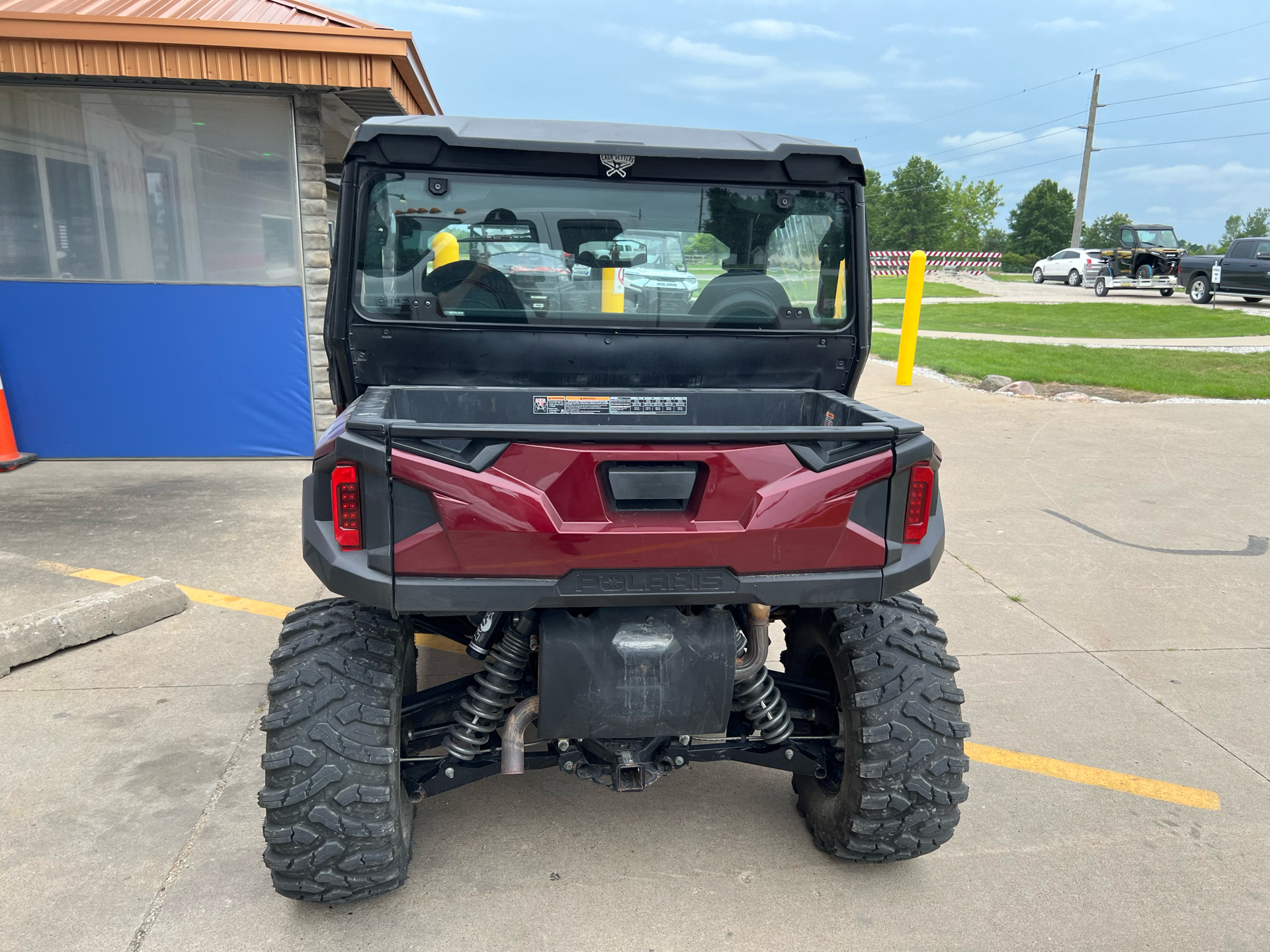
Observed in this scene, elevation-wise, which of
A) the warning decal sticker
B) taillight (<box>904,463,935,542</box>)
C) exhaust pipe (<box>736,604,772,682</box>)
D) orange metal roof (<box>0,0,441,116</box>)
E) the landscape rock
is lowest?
the landscape rock

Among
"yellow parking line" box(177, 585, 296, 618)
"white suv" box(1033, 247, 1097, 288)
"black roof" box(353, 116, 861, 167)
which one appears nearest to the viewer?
"black roof" box(353, 116, 861, 167)

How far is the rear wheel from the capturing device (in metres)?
24.5

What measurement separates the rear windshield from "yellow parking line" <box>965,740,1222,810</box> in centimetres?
182

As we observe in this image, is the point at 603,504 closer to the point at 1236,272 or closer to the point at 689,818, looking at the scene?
the point at 689,818

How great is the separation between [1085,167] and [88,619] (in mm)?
45832

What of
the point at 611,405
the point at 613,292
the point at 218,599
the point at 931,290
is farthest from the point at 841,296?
the point at 931,290

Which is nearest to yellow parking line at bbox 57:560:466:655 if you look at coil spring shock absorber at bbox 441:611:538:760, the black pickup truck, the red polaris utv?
the red polaris utv

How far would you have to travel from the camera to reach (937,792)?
9.16ft

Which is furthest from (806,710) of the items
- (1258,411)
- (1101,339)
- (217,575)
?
(1101,339)

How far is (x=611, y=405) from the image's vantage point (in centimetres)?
344

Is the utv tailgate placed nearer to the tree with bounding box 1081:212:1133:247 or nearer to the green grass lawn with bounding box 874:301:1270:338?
the green grass lawn with bounding box 874:301:1270:338

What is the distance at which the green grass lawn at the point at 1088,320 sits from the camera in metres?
18.8

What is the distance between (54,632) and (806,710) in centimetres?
348

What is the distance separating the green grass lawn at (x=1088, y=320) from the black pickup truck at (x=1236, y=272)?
701mm
